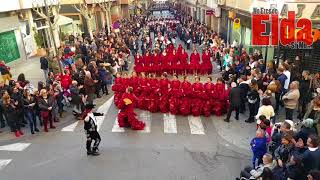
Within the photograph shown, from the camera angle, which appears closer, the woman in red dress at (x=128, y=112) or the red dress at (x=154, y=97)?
the woman in red dress at (x=128, y=112)

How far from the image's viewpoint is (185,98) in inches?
492

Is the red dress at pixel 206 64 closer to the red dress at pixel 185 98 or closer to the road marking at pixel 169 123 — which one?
the red dress at pixel 185 98

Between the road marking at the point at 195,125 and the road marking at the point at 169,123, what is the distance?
0.57 m

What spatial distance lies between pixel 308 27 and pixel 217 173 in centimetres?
935

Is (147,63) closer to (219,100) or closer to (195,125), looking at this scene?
(219,100)

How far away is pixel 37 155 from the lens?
9766 millimetres

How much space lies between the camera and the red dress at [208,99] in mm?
12219

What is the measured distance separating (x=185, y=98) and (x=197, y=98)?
45cm

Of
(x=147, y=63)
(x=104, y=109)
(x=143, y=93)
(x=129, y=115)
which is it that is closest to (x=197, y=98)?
(x=143, y=93)

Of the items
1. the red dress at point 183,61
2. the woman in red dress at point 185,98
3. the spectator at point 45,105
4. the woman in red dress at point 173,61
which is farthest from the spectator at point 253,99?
the woman in red dress at point 173,61

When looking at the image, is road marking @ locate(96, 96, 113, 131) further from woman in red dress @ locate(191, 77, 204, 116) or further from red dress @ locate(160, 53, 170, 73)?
red dress @ locate(160, 53, 170, 73)

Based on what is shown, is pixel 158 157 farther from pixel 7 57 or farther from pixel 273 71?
pixel 7 57

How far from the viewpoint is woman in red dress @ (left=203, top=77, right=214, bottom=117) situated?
40.1ft

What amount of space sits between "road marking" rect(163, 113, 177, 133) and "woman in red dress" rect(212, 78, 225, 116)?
1596 mm
